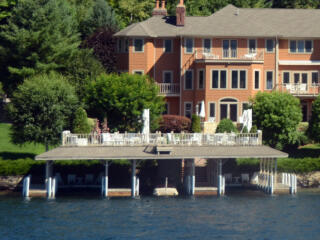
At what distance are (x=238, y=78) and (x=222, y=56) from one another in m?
4.01

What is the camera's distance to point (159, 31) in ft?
295

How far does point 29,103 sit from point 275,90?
24430 mm

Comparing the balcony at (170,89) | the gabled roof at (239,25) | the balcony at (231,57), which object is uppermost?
the gabled roof at (239,25)

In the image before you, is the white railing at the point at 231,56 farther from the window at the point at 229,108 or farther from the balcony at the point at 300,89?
the window at the point at 229,108

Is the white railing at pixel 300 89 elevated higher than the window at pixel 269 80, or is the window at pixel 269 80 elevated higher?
the window at pixel 269 80

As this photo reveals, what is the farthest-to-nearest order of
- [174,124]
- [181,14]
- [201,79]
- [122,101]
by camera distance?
[181,14], [201,79], [174,124], [122,101]

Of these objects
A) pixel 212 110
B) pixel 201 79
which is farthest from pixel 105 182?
pixel 201 79

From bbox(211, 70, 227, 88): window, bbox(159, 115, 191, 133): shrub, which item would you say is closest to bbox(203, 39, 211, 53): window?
bbox(211, 70, 227, 88): window

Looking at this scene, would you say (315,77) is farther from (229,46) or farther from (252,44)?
(229,46)

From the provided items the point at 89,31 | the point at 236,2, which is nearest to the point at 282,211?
the point at 89,31

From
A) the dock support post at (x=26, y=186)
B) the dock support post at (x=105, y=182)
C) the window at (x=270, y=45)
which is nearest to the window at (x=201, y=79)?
the window at (x=270, y=45)

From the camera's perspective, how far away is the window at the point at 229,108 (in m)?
84.4

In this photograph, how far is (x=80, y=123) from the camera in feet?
240

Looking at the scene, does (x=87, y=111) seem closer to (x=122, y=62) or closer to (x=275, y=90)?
(x=122, y=62)
